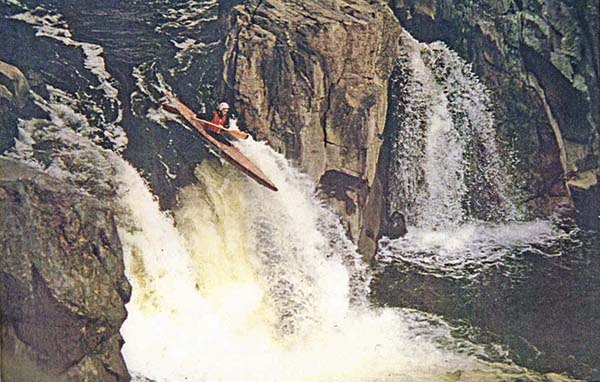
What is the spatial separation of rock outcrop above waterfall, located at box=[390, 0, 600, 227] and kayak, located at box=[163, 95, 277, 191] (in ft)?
2.59

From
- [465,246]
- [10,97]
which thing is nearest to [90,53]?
[10,97]

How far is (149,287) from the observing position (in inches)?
108

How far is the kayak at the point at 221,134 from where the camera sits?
279cm

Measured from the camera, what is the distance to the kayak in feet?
9.16

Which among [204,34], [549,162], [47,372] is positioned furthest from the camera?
[549,162]

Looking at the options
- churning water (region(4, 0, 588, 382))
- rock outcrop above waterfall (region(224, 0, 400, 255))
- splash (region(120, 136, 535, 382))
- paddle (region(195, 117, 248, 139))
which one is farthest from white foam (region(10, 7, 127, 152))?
rock outcrop above waterfall (region(224, 0, 400, 255))

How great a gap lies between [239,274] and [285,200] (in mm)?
302

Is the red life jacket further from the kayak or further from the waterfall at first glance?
the waterfall

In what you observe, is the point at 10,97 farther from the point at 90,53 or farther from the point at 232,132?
the point at 232,132

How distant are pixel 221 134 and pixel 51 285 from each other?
74cm

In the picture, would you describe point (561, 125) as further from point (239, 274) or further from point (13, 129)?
point (13, 129)

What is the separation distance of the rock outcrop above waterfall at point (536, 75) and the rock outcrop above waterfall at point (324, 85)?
0.21 m

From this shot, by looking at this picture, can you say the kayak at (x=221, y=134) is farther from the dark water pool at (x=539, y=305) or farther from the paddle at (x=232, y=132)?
the dark water pool at (x=539, y=305)

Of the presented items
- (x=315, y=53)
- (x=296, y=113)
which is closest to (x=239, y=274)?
(x=296, y=113)
